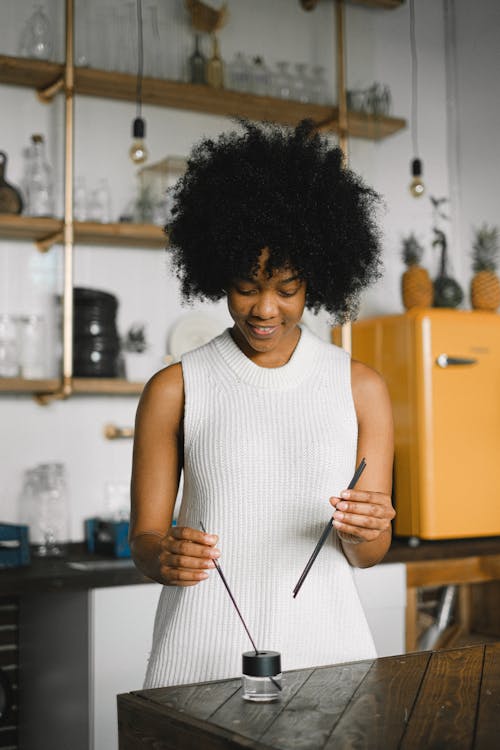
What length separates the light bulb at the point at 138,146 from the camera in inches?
125

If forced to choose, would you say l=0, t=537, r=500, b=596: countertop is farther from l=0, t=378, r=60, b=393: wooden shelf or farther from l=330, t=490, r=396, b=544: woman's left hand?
l=330, t=490, r=396, b=544: woman's left hand

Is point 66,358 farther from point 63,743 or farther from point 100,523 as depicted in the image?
point 63,743

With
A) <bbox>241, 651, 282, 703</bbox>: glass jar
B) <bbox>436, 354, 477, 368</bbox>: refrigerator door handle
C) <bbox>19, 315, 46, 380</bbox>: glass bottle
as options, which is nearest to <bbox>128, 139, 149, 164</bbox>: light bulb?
<bbox>19, 315, 46, 380</bbox>: glass bottle

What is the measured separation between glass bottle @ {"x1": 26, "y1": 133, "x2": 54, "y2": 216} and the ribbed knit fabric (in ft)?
5.48

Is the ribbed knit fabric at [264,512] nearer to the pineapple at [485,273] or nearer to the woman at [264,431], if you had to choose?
the woman at [264,431]

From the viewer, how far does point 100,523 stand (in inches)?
126

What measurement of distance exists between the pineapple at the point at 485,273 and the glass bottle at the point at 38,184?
5.29 feet

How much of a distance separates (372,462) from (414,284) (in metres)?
2.08

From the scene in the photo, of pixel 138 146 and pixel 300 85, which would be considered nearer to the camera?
pixel 138 146

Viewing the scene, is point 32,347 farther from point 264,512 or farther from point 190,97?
point 264,512

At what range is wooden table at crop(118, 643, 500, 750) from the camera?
1146 millimetres

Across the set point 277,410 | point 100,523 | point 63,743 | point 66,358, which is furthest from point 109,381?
point 277,410

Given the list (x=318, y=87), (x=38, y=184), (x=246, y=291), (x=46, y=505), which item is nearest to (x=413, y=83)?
(x=318, y=87)

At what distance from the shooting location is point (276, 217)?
5.54 feet
